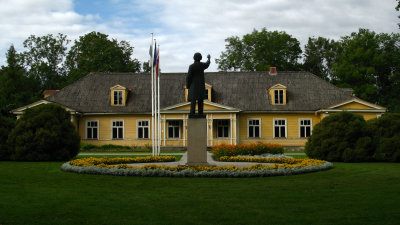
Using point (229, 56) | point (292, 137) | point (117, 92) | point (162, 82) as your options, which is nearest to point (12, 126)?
point (117, 92)

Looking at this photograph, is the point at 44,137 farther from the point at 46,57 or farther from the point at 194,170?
the point at 46,57

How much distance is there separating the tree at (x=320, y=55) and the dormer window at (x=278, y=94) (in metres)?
24.8

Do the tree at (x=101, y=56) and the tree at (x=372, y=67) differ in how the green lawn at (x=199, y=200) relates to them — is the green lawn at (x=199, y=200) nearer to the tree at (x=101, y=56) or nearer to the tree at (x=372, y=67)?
the tree at (x=372, y=67)

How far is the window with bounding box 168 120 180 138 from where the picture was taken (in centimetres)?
3950

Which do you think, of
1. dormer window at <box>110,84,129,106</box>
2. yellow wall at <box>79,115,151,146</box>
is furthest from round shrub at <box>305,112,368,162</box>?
dormer window at <box>110,84,129,106</box>

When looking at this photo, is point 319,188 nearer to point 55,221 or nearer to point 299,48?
A: point 55,221

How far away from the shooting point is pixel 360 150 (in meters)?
22.4

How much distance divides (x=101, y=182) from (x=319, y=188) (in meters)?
6.40

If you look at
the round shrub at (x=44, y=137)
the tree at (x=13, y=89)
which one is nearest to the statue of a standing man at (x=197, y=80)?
the round shrub at (x=44, y=137)

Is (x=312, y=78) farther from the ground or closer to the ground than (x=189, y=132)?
farther from the ground

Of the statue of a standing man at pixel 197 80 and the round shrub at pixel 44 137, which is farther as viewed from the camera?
the round shrub at pixel 44 137

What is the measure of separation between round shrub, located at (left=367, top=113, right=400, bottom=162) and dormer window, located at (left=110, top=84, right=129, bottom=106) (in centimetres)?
2222

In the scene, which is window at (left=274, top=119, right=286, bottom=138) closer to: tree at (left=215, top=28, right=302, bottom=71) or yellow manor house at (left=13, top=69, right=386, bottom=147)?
yellow manor house at (left=13, top=69, right=386, bottom=147)

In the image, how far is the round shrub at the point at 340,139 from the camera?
2254 cm
